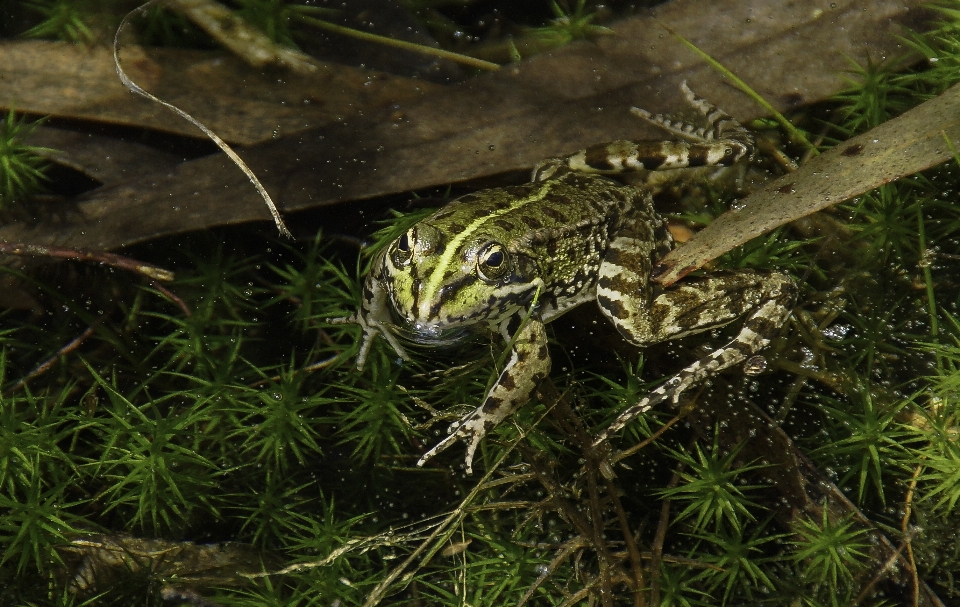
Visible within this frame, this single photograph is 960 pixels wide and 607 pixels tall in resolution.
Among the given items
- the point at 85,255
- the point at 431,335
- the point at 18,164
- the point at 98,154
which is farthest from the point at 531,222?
the point at 18,164

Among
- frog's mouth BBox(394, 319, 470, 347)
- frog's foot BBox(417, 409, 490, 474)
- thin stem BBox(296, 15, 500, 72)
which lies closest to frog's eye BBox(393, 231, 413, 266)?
frog's mouth BBox(394, 319, 470, 347)

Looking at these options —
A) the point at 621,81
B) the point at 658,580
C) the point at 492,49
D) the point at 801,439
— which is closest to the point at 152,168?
the point at 492,49

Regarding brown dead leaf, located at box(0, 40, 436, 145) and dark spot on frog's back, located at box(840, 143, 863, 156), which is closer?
dark spot on frog's back, located at box(840, 143, 863, 156)

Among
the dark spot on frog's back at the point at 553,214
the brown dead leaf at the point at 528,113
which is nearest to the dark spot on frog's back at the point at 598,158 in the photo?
the brown dead leaf at the point at 528,113

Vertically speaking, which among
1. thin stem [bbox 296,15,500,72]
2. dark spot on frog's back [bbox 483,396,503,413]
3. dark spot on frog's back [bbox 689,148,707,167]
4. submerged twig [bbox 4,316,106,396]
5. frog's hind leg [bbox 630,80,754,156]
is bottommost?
submerged twig [bbox 4,316,106,396]

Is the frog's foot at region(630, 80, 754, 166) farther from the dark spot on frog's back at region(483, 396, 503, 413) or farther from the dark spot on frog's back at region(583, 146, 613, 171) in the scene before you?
the dark spot on frog's back at region(483, 396, 503, 413)
